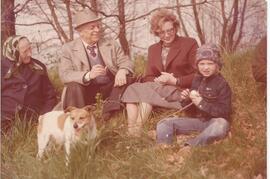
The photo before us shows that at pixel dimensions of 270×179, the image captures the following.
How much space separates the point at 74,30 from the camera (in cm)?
225

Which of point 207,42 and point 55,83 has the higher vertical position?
point 207,42

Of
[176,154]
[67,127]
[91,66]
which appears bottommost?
[176,154]

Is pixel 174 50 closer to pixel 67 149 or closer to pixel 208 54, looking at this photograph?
pixel 208 54

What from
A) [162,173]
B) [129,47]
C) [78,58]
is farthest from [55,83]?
[162,173]

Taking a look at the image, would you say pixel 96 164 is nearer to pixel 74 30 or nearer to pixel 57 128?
pixel 57 128

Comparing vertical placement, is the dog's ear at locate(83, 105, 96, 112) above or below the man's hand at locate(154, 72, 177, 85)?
below

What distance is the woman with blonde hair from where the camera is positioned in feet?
7.14

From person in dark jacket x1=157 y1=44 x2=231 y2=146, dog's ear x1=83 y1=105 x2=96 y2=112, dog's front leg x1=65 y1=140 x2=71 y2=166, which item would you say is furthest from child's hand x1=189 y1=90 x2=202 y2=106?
dog's front leg x1=65 y1=140 x2=71 y2=166

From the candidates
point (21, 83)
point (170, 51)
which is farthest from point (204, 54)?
point (21, 83)

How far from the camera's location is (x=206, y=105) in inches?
84.8

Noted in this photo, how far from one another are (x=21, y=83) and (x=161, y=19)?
60 cm

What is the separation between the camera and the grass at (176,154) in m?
2.12

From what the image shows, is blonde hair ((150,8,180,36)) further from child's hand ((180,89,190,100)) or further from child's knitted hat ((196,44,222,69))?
child's hand ((180,89,190,100))

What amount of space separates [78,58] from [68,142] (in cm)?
32
